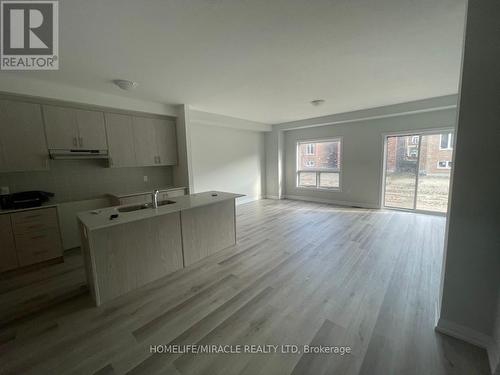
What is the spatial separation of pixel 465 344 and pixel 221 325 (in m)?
1.86

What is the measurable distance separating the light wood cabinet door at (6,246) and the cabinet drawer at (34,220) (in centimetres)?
6

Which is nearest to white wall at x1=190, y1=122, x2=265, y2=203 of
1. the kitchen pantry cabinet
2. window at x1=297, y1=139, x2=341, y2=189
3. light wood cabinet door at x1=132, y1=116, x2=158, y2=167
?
light wood cabinet door at x1=132, y1=116, x2=158, y2=167

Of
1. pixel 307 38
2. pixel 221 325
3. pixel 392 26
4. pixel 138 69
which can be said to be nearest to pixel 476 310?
pixel 221 325

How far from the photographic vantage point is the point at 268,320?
1.83m

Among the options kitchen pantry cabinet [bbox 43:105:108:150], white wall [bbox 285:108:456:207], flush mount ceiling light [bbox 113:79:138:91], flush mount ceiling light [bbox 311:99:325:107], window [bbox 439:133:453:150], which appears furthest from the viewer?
white wall [bbox 285:108:456:207]

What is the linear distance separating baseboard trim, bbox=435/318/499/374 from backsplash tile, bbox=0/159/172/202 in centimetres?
479

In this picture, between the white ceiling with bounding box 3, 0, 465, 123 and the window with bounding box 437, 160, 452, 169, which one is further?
the window with bounding box 437, 160, 452, 169

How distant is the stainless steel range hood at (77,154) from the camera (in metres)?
3.05

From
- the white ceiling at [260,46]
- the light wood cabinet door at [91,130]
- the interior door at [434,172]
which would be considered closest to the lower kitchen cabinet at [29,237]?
the light wood cabinet door at [91,130]

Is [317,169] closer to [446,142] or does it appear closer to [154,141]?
[446,142]

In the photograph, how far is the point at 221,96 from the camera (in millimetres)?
3809

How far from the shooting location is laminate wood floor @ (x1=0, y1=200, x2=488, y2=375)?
144 centimetres

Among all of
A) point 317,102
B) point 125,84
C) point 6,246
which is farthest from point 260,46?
point 6,246

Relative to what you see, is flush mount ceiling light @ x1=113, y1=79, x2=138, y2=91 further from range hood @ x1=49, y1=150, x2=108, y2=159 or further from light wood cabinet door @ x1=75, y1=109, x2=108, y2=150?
range hood @ x1=49, y1=150, x2=108, y2=159
